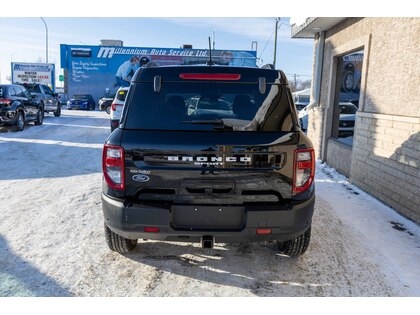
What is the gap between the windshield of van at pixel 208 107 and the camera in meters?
3.06

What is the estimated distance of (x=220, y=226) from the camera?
9.72ft

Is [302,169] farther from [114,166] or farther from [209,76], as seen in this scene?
[114,166]

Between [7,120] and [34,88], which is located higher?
[34,88]

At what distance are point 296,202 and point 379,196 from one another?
3.58m

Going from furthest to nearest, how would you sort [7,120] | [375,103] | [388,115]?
[7,120] → [375,103] → [388,115]

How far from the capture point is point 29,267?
3416 millimetres

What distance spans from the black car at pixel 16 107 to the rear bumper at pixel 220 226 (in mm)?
11869

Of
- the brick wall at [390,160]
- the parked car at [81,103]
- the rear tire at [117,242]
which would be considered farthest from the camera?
the parked car at [81,103]

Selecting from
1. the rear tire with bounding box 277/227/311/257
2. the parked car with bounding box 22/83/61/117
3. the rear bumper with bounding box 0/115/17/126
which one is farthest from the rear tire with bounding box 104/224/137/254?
the parked car with bounding box 22/83/61/117

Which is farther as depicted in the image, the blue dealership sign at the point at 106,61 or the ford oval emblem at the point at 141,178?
the blue dealership sign at the point at 106,61

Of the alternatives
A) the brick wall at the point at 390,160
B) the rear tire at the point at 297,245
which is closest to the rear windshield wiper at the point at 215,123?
the rear tire at the point at 297,245

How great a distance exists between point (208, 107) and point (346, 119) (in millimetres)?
6485

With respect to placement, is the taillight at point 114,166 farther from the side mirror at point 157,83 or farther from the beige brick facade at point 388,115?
the beige brick facade at point 388,115

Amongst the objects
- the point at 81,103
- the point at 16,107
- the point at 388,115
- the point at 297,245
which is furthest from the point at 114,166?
the point at 81,103
